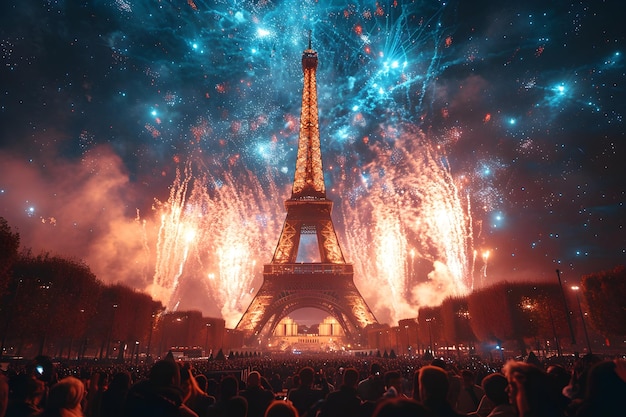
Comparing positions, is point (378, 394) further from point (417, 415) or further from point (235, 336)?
point (235, 336)

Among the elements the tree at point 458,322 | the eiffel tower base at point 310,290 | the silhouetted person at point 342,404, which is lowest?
the silhouetted person at point 342,404

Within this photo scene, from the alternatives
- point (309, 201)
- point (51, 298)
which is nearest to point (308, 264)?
point (309, 201)

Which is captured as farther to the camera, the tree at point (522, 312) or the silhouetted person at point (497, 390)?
the tree at point (522, 312)

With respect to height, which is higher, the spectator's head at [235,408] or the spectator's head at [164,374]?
the spectator's head at [164,374]

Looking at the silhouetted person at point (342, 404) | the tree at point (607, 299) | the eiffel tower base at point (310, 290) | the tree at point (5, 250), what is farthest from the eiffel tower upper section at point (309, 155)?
the silhouetted person at point (342, 404)

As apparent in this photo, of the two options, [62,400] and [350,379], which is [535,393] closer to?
[350,379]

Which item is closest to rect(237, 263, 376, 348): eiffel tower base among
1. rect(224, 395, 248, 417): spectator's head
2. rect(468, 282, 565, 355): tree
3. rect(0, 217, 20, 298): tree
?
rect(468, 282, 565, 355): tree

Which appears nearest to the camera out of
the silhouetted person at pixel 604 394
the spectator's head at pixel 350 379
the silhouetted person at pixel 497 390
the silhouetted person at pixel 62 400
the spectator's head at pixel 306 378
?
the silhouetted person at pixel 604 394

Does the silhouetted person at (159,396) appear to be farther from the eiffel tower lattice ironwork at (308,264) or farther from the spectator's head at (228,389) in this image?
the eiffel tower lattice ironwork at (308,264)
